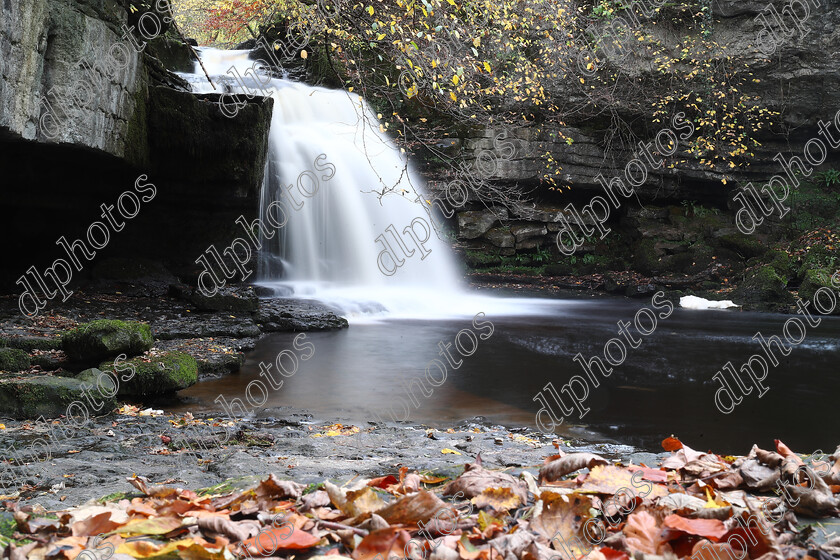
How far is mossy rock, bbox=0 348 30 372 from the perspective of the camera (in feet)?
18.2

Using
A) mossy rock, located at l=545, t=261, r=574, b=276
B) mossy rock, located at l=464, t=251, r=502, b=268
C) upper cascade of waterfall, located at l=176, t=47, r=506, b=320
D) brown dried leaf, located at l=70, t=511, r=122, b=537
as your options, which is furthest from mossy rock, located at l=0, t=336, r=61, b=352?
mossy rock, located at l=545, t=261, r=574, b=276

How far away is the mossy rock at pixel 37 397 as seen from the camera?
15.1ft

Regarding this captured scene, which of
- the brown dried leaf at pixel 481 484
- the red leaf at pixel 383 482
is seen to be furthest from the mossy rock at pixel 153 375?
the brown dried leaf at pixel 481 484

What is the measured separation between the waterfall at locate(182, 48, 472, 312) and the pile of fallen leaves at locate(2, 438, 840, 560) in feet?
33.2

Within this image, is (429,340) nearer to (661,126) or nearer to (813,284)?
(813,284)

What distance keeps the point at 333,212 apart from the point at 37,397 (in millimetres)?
10238

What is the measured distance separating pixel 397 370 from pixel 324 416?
2.01m

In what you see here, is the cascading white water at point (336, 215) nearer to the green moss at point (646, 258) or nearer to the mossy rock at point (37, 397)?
the green moss at point (646, 258)

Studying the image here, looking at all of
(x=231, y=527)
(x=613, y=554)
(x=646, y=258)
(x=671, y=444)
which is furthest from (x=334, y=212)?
(x=613, y=554)

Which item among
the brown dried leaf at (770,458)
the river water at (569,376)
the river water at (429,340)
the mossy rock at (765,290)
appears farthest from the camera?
the mossy rock at (765,290)

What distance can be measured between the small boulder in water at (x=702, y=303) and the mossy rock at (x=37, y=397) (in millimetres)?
12504

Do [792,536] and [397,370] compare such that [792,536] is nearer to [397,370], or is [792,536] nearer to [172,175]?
[397,370]

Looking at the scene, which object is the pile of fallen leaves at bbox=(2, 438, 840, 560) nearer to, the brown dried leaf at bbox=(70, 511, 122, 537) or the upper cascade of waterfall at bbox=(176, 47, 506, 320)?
the brown dried leaf at bbox=(70, 511, 122, 537)

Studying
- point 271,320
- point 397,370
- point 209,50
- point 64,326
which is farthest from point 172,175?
point 209,50
